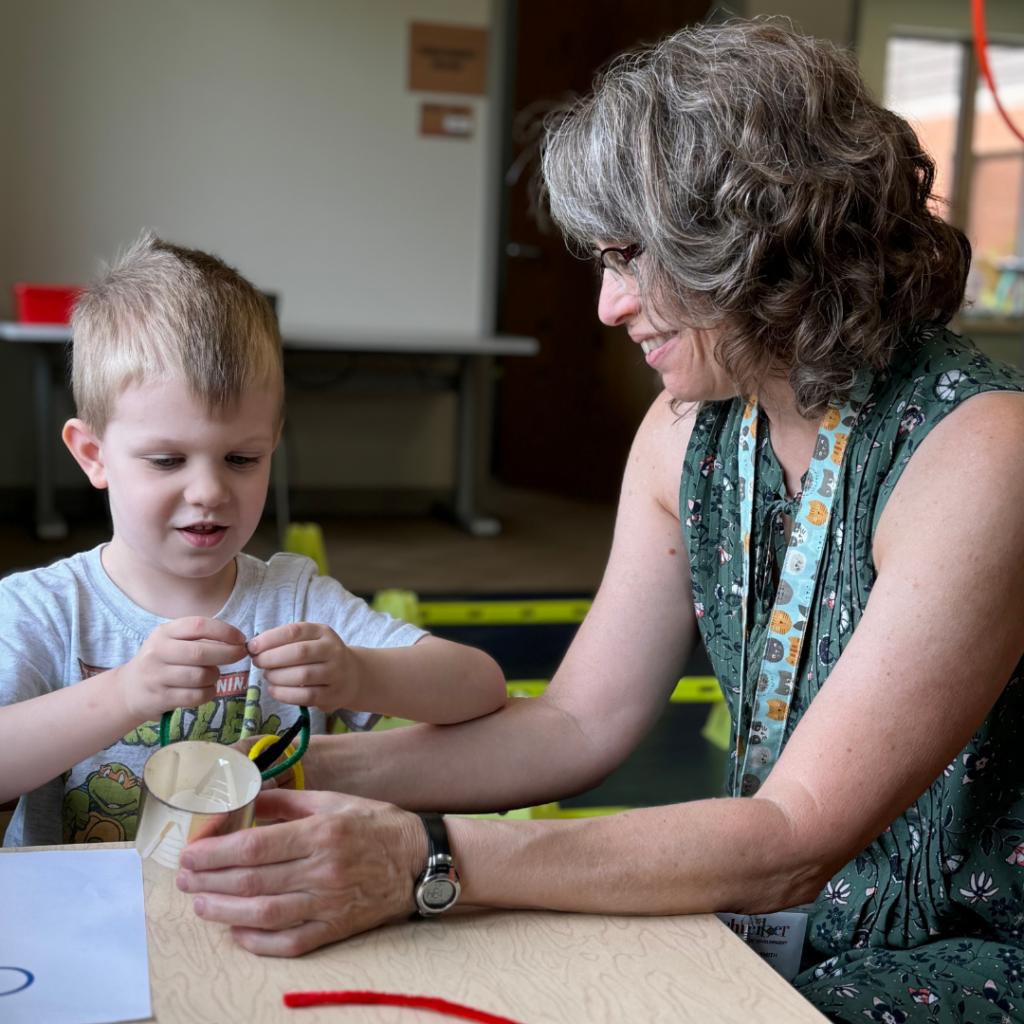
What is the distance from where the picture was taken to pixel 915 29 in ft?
26.6

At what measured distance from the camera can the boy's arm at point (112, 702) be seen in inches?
35.9

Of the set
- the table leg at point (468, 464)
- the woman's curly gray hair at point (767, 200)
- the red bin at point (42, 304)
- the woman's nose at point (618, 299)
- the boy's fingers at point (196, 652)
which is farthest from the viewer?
the table leg at point (468, 464)

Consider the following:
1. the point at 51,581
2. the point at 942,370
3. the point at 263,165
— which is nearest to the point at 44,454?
the point at 263,165

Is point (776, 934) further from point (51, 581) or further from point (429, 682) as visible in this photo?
point (51, 581)

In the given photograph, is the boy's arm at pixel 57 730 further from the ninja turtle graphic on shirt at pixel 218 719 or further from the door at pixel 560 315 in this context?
the door at pixel 560 315

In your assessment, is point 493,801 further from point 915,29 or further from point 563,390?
point 915,29

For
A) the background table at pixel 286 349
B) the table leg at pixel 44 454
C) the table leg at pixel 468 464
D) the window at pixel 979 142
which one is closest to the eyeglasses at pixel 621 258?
the background table at pixel 286 349

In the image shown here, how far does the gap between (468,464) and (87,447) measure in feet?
14.4

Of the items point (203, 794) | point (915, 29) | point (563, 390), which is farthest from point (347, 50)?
point (203, 794)

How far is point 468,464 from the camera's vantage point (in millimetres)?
5512

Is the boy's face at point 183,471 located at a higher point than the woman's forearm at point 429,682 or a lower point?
higher

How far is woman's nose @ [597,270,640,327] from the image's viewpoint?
3.70 feet

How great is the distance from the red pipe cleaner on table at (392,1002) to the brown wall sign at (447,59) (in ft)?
17.6

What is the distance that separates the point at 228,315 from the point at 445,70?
484cm
